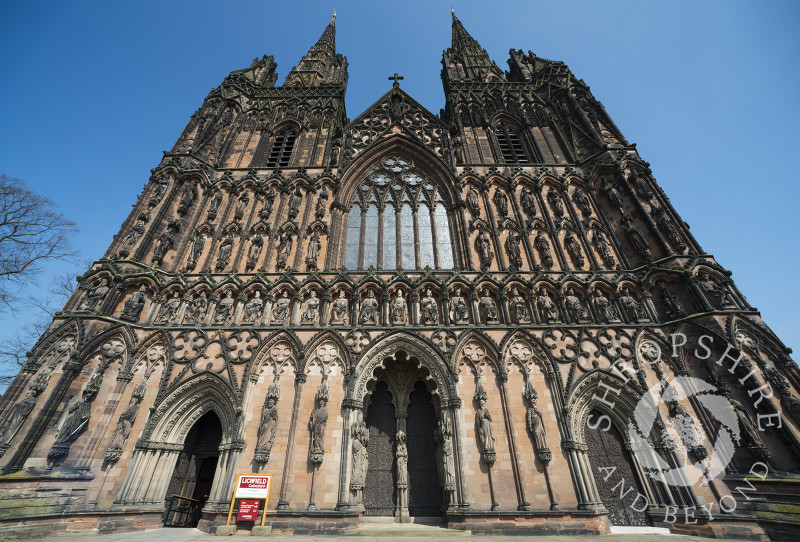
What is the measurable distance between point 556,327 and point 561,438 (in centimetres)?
345

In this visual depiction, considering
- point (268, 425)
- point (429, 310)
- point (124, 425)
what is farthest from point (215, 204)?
point (429, 310)

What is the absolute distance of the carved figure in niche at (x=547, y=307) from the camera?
1172 centimetres

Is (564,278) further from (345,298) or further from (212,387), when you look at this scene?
(212,387)

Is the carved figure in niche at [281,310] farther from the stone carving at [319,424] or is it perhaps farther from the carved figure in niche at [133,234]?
the carved figure in niche at [133,234]

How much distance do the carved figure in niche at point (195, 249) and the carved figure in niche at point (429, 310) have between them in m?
8.99

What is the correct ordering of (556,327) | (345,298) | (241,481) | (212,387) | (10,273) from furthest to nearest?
(10,273) → (345,298) → (556,327) → (212,387) → (241,481)

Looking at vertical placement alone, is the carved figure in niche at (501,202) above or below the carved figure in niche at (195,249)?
above

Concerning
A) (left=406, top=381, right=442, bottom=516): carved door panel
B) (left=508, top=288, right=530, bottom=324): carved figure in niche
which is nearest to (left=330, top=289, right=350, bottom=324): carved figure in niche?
(left=406, top=381, right=442, bottom=516): carved door panel

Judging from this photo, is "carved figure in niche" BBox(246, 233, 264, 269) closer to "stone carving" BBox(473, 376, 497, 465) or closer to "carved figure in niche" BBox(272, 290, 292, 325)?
"carved figure in niche" BBox(272, 290, 292, 325)

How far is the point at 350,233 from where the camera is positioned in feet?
50.9

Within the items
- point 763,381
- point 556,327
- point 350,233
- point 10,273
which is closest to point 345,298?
point 350,233

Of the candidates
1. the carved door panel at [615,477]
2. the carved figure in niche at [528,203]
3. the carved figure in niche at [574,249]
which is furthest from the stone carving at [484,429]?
the carved figure in niche at [528,203]

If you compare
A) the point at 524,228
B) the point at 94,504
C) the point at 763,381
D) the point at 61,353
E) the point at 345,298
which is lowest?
the point at 94,504

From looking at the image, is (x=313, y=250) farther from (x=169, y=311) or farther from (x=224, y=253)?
(x=169, y=311)
